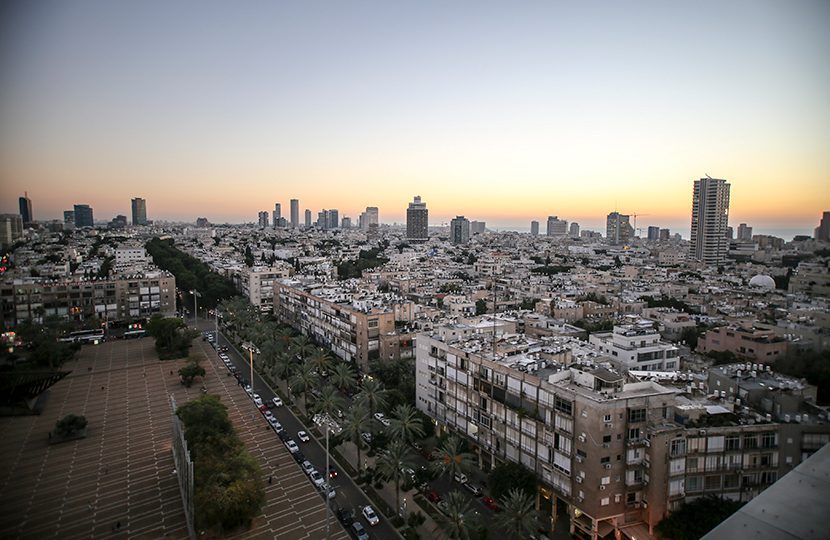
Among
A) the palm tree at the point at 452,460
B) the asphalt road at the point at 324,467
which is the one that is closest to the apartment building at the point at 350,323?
the asphalt road at the point at 324,467

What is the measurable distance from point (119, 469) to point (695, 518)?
55.9ft

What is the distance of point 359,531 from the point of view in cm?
1257

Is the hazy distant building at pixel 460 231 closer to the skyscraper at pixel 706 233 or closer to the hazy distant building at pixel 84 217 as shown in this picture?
the skyscraper at pixel 706 233

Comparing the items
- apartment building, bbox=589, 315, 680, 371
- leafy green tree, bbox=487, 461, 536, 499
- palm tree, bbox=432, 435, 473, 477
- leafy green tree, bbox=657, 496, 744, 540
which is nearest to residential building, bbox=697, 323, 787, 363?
apartment building, bbox=589, 315, 680, 371

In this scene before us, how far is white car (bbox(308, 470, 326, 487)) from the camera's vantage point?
15.0 metres

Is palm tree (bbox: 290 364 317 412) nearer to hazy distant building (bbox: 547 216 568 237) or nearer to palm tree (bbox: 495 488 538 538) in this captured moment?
palm tree (bbox: 495 488 538 538)

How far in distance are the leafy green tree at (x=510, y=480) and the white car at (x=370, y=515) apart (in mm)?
3309

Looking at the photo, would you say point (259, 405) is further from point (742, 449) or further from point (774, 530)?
point (774, 530)

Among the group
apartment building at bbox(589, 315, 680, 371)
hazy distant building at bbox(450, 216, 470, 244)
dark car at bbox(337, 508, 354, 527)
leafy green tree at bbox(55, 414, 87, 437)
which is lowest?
dark car at bbox(337, 508, 354, 527)

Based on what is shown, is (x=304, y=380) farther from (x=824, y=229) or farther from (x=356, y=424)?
(x=824, y=229)

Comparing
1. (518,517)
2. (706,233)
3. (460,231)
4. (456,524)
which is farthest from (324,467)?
(460,231)

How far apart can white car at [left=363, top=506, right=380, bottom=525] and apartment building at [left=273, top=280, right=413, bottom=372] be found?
400 inches

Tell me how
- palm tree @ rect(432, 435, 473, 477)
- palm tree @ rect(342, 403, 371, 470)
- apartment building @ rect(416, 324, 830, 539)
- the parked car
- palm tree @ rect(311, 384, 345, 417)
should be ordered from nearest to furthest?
apartment building @ rect(416, 324, 830, 539), the parked car, palm tree @ rect(432, 435, 473, 477), palm tree @ rect(342, 403, 371, 470), palm tree @ rect(311, 384, 345, 417)

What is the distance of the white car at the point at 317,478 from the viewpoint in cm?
1496
